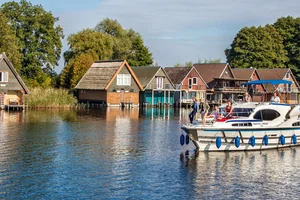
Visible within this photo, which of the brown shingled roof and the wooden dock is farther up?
the brown shingled roof

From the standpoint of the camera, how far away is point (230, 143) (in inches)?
1288

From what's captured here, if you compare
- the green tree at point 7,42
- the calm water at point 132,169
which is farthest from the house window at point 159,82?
the calm water at point 132,169

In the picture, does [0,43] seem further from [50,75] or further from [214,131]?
[214,131]

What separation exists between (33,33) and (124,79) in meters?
17.1

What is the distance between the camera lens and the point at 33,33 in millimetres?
86938

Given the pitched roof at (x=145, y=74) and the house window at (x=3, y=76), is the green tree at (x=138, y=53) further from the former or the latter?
the house window at (x=3, y=76)

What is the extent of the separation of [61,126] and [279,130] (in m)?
20.7

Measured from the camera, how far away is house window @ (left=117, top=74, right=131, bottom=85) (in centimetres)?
8400

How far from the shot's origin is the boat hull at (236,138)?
105ft

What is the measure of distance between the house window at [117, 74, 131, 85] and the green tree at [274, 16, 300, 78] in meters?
46.1

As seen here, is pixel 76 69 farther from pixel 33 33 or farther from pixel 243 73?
pixel 243 73

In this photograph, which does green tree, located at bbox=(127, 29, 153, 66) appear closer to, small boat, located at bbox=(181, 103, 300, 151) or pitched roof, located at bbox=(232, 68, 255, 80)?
pitched roof, located at bbox=(232, 68, 255, 80)

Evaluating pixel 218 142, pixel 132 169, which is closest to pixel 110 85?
pixel 218 142

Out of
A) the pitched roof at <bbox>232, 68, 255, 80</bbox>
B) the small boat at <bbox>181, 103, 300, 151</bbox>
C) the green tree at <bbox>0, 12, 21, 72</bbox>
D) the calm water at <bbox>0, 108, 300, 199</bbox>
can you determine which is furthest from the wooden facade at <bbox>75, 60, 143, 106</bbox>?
→ the small boat at <bbox>181, 103, 300, 151</bbox>
